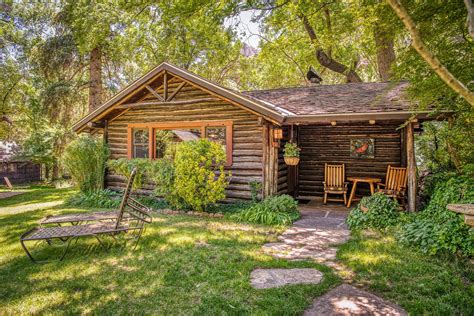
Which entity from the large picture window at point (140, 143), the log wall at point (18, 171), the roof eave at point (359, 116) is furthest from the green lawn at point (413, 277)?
the log wall at point (18, 171)

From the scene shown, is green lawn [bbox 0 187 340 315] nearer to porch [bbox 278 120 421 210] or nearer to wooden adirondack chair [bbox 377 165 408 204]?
wooden adirondack chair [bbox 377 165 408 204]

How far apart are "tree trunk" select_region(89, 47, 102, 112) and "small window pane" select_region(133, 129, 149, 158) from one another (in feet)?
21.6

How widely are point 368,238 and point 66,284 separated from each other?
16.0ft

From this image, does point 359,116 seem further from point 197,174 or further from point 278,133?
point 197,174

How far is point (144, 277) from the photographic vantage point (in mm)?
4078


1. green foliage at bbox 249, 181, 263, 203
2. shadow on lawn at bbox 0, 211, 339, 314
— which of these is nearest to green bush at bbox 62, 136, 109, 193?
shadow on lawn at bbox 0, 211, 339, 314

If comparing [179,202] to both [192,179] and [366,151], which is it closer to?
[192,179]

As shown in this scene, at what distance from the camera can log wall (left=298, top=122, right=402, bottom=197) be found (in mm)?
10062

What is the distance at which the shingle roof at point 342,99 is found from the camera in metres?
7.44

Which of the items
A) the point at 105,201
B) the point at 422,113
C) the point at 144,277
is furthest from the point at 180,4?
the point at 144,277

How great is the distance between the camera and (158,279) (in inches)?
157

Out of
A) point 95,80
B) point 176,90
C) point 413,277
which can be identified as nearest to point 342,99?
point 176,90

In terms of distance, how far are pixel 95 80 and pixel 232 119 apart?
1051cm

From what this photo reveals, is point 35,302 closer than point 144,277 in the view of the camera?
Yes
